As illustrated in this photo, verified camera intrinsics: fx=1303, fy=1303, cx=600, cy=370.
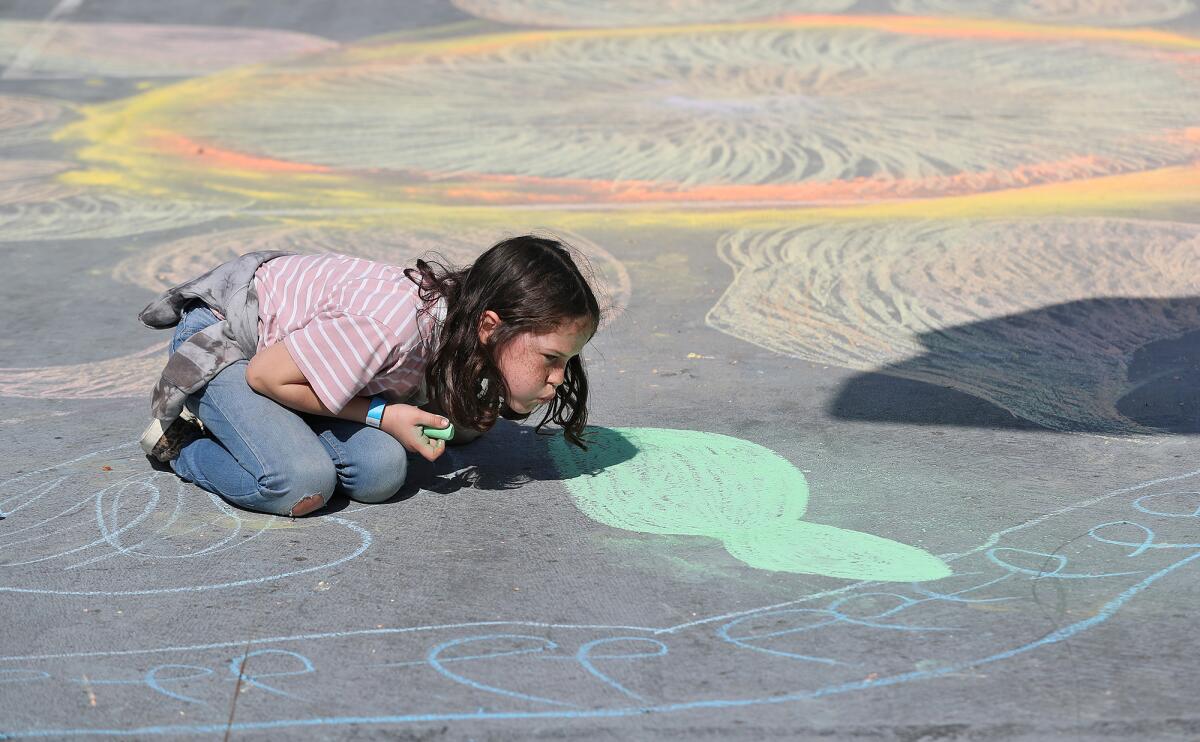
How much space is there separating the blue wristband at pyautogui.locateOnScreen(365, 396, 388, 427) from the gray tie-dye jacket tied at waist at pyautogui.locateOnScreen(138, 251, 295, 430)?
0.33 metres

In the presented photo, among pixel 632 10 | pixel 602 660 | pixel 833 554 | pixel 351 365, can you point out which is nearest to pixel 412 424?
pixel 351 365

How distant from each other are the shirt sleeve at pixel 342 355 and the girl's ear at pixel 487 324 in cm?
19

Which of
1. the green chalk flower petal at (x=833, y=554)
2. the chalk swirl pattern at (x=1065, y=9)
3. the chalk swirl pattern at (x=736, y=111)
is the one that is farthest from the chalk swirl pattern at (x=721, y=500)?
the chalk swirl pattern at (x=1065, y=9)

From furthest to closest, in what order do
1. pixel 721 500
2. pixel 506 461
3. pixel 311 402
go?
pixel 506 461 < pixel 721 500 < pixel 311 402

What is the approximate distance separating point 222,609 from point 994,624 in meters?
1.38

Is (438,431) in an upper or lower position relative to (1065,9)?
lower

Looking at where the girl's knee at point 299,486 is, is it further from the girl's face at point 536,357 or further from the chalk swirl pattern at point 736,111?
the chalk swirl pattern at point 736,111

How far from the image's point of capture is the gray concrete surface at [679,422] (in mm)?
2113

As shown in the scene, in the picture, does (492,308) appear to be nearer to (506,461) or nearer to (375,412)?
(375,412)

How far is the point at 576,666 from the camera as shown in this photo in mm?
2168

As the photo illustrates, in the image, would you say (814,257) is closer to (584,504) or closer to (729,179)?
(729,179)

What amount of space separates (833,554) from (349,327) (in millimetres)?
1070

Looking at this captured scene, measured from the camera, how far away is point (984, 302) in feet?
14.1

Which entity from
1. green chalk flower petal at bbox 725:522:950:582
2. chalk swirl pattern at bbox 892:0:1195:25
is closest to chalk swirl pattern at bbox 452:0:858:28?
chalk swirl pattern at bbox 892:0:1195:25
